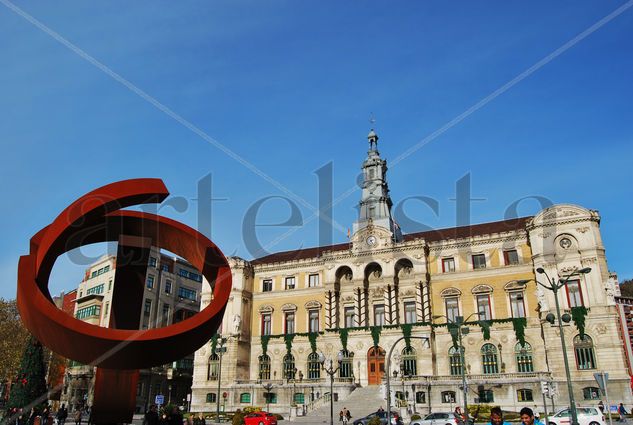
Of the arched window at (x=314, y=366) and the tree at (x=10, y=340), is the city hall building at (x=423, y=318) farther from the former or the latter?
the tree at (x=10, y=340)

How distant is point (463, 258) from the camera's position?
171ft

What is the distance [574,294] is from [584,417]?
17.9 meters

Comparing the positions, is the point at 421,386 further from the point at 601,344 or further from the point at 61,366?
the point at 61,366

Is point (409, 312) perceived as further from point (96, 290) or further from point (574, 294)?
point (96, 290)

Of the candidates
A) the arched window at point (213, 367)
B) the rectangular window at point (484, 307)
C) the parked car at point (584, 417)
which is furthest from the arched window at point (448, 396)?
the arched window at point (213, 367)

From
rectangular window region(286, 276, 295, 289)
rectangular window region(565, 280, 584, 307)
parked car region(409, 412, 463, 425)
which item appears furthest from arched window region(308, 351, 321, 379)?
rectangular window region(565, 280, 584, 307)

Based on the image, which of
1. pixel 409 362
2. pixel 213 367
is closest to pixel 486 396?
pixel 409 362

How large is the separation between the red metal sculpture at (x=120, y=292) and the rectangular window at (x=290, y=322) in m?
40.8

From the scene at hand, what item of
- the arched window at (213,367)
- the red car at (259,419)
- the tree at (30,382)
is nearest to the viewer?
the tree at (30,382)

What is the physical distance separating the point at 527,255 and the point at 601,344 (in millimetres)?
10087

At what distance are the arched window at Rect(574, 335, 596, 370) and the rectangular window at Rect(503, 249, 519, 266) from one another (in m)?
8.86

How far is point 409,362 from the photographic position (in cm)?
4947

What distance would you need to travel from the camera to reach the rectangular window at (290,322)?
5797 cm

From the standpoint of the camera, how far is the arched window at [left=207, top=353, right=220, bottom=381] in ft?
185
